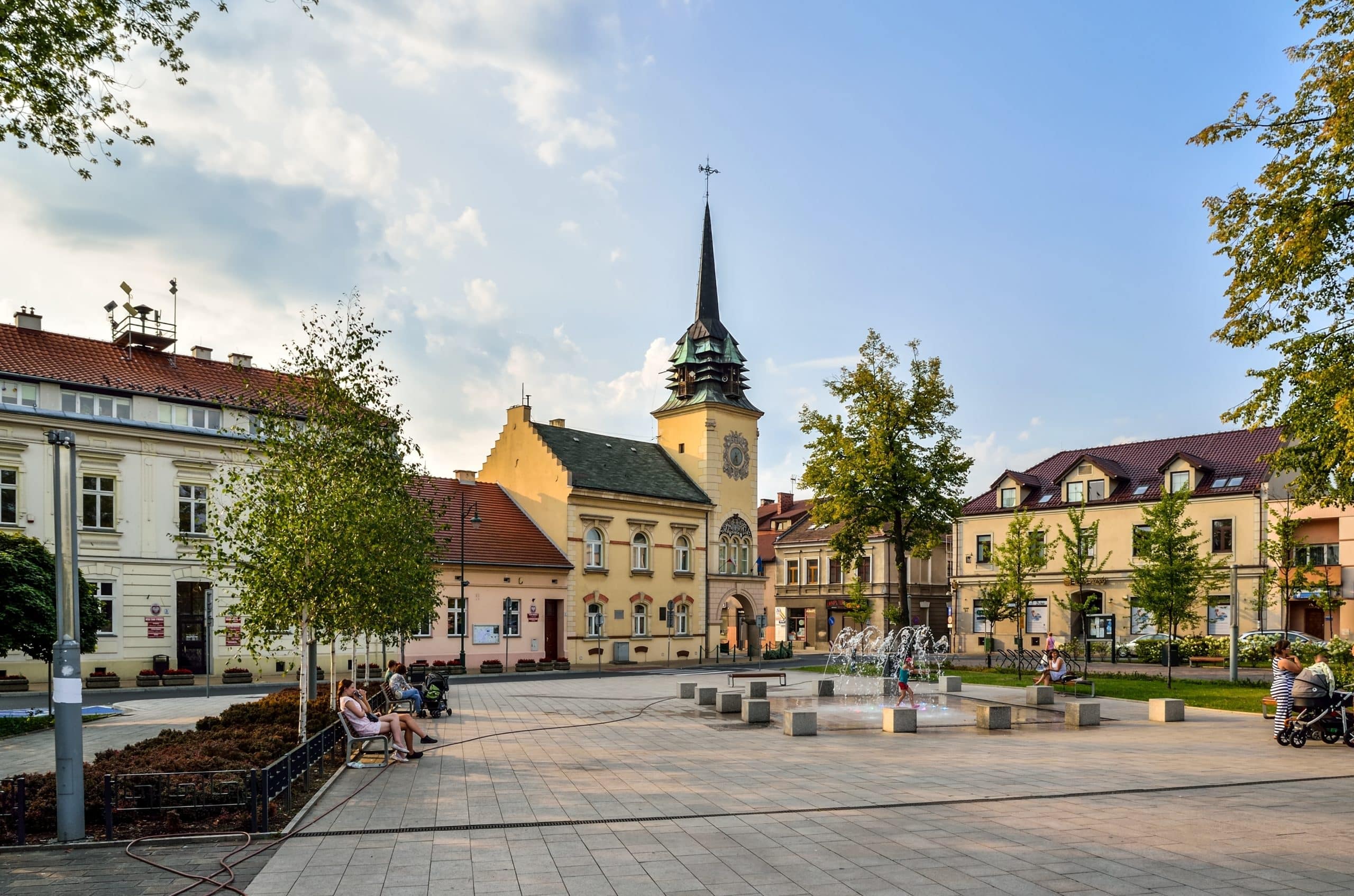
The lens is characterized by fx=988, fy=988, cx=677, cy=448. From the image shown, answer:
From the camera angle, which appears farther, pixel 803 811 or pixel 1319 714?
pixel 1319 714

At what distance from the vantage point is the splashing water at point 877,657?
1303 inches

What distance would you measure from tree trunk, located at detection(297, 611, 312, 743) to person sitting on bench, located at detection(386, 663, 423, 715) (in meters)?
3.67

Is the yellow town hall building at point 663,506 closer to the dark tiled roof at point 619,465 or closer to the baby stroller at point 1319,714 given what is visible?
the dark tiled roof at point 619,465

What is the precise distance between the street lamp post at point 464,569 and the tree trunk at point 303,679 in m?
22.3

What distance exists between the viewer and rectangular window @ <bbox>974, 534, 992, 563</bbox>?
2329 inches

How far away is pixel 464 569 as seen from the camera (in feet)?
141

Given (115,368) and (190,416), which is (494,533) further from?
(115,368)

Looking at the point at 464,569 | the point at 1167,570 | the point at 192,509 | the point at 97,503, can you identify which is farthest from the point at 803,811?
the point at 464,569

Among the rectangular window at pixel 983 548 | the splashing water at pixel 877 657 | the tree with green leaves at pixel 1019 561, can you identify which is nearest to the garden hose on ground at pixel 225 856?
the splashing water at pixel 877 657

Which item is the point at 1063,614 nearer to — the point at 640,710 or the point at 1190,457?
the point at 1190,457

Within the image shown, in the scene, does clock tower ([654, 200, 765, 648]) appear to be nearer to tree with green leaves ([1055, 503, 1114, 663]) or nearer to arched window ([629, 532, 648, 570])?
arched window ([629, 532, 648, 570])

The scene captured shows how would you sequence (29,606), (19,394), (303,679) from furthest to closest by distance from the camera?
(19,394)
(29,606)
(303,679)

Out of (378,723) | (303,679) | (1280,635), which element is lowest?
(1280,635)

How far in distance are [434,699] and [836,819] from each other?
13.5 meters
